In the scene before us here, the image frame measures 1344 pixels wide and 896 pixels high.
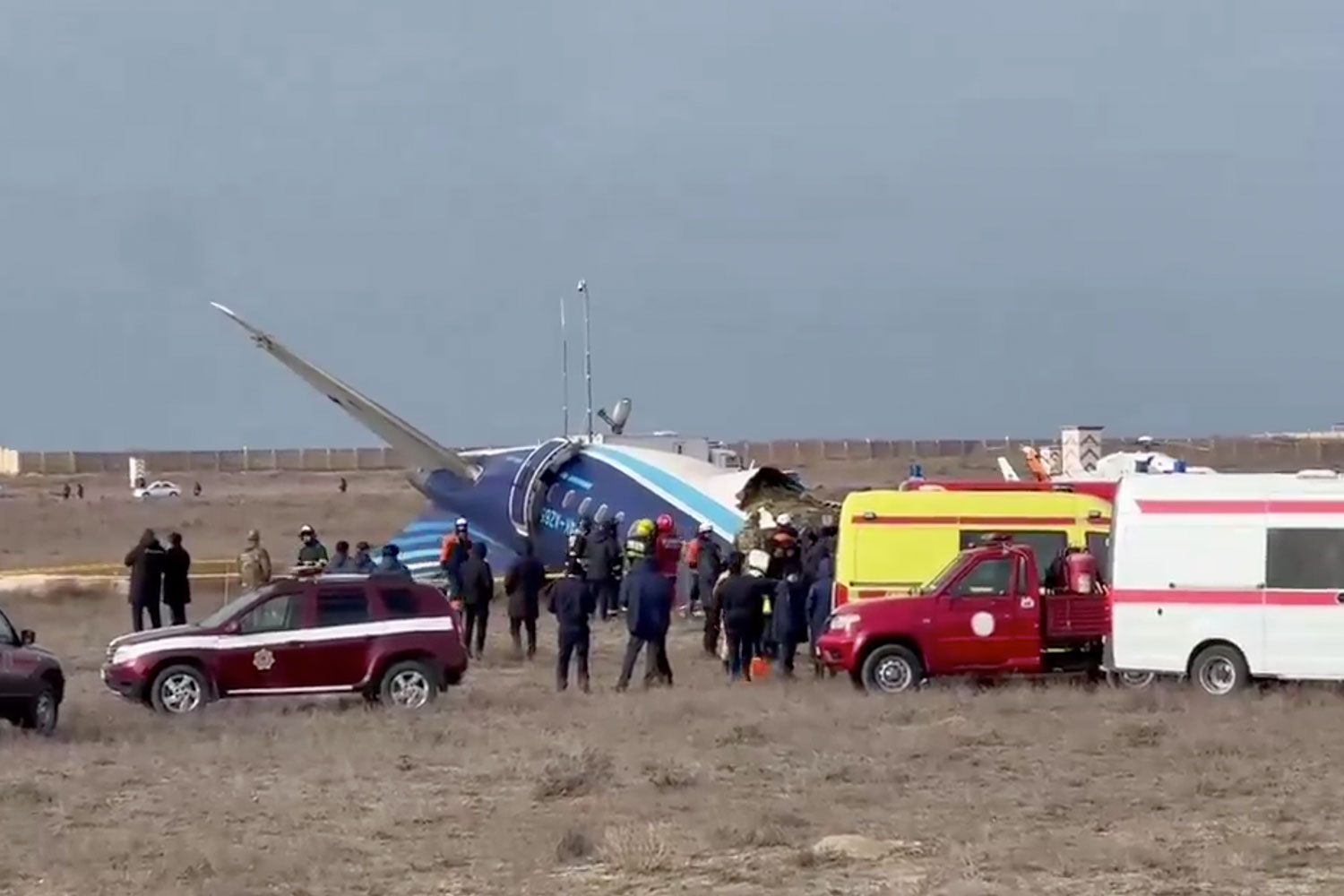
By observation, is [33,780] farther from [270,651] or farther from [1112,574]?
[1112,574]

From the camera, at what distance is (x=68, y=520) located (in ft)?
232

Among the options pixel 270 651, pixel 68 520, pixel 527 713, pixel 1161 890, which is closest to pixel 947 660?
pixel 527 713

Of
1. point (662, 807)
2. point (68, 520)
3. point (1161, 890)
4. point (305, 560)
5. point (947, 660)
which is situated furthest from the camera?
point (68, 520)

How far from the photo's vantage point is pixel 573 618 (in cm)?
2264

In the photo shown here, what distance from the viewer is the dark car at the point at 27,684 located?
1919cm

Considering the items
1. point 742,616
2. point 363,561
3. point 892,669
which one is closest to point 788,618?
point 742,616

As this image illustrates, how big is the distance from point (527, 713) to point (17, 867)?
26.8 ft

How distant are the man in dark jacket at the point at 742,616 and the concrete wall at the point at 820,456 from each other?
3465 cm

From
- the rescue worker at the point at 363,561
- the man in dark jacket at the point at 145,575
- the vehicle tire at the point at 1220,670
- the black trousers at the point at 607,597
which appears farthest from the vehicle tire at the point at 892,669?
the man in dark jacket at the point at 145,575

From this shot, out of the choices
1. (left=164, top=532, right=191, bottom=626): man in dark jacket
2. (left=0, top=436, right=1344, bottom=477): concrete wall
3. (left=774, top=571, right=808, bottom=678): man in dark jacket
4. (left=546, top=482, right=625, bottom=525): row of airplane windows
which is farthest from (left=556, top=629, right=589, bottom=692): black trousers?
(left=0, top=436, right=1344, bottom=477): concrete wall

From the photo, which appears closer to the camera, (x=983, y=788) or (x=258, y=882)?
(x=258, y=882)

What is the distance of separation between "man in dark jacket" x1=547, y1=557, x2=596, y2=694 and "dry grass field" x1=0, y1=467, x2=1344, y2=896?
2.20ft

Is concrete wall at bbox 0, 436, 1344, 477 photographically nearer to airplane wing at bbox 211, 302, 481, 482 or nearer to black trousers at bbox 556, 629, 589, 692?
airplane wing at bbox 211, 302, 481, 482

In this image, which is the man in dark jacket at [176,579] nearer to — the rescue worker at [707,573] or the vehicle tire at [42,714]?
the rescue worker at [707,573]
